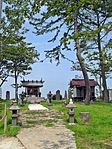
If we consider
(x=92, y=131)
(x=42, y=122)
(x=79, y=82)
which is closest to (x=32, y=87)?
(x=79, y=82)

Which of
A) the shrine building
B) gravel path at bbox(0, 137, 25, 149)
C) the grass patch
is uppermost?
the shrine building

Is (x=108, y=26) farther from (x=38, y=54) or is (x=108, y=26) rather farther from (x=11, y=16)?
(x=38, y=54)

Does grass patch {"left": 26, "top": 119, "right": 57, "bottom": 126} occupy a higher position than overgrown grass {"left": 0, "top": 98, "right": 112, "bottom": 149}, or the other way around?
grass patch {"left": 26, "top": 119, "right": 57, "bottom": 126}

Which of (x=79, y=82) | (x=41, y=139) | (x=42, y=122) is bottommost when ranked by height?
(x=41, y=139)

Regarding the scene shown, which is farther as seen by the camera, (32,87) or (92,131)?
(32,87)

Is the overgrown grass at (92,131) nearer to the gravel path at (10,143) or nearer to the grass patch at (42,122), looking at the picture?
the grass patch at (42,122)

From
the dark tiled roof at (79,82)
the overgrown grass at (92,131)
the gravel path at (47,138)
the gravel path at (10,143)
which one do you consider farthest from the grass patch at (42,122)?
the dark tiled roof at (79,82)

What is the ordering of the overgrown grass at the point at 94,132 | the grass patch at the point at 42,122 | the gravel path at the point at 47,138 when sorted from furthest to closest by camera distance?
the grass patch at the point at 42,122
the overgrown grass at the point at 94,132
the gravel path at the point at 47,138

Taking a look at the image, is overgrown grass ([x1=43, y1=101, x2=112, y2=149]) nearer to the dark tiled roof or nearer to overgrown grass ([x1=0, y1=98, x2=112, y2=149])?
overgrown grass ([x1=0, y1=98, x2=112, y2=149])

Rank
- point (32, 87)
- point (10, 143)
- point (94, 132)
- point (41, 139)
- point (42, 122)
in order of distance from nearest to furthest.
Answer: point (10, 143) → point (41, 139) → point (94, 132) → point (42, 122) → point (32, 87)

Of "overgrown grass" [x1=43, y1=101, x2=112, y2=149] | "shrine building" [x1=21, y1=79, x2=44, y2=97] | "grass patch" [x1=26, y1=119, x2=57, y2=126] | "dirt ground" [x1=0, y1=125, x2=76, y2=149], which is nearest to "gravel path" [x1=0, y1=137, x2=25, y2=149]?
"dirt ground" [x1=0, y1=125, x2=76, y2=149]

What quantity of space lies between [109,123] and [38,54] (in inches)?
996

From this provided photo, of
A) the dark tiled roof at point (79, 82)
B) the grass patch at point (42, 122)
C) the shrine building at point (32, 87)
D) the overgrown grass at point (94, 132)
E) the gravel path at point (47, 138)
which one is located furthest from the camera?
the shrine building at point (32, 87)

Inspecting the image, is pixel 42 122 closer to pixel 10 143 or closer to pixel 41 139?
pixel 41 139
